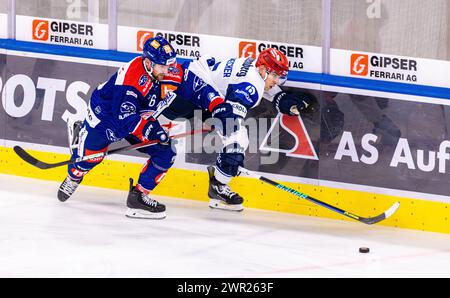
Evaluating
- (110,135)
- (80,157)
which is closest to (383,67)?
(110,135)

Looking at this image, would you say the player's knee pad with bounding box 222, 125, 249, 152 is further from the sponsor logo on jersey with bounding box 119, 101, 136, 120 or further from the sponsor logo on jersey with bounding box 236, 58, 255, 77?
the sponsor logo on jersey with bounding box 119, 101, 136, 120

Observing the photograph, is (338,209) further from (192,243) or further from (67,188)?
(67,188)

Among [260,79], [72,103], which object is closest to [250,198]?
[260,79]

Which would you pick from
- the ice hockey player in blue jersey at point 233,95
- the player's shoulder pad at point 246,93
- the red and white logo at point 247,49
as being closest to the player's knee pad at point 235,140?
the ice hockey player in blue jersey at point 233,95

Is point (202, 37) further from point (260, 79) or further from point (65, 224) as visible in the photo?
point (65, 224)

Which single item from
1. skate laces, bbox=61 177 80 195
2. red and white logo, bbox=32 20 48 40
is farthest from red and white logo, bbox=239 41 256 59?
red and white logo, bbox=32 20 48 40

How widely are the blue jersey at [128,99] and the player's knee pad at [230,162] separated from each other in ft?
1.76

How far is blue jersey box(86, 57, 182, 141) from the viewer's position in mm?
7527

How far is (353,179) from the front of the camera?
25.3 ft

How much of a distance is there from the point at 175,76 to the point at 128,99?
422 millimetres

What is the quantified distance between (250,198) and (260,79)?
0.87 meters

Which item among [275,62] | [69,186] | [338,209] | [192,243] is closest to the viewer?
[192,243]

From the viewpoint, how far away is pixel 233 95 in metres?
7.75

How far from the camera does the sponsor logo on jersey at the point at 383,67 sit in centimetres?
750
